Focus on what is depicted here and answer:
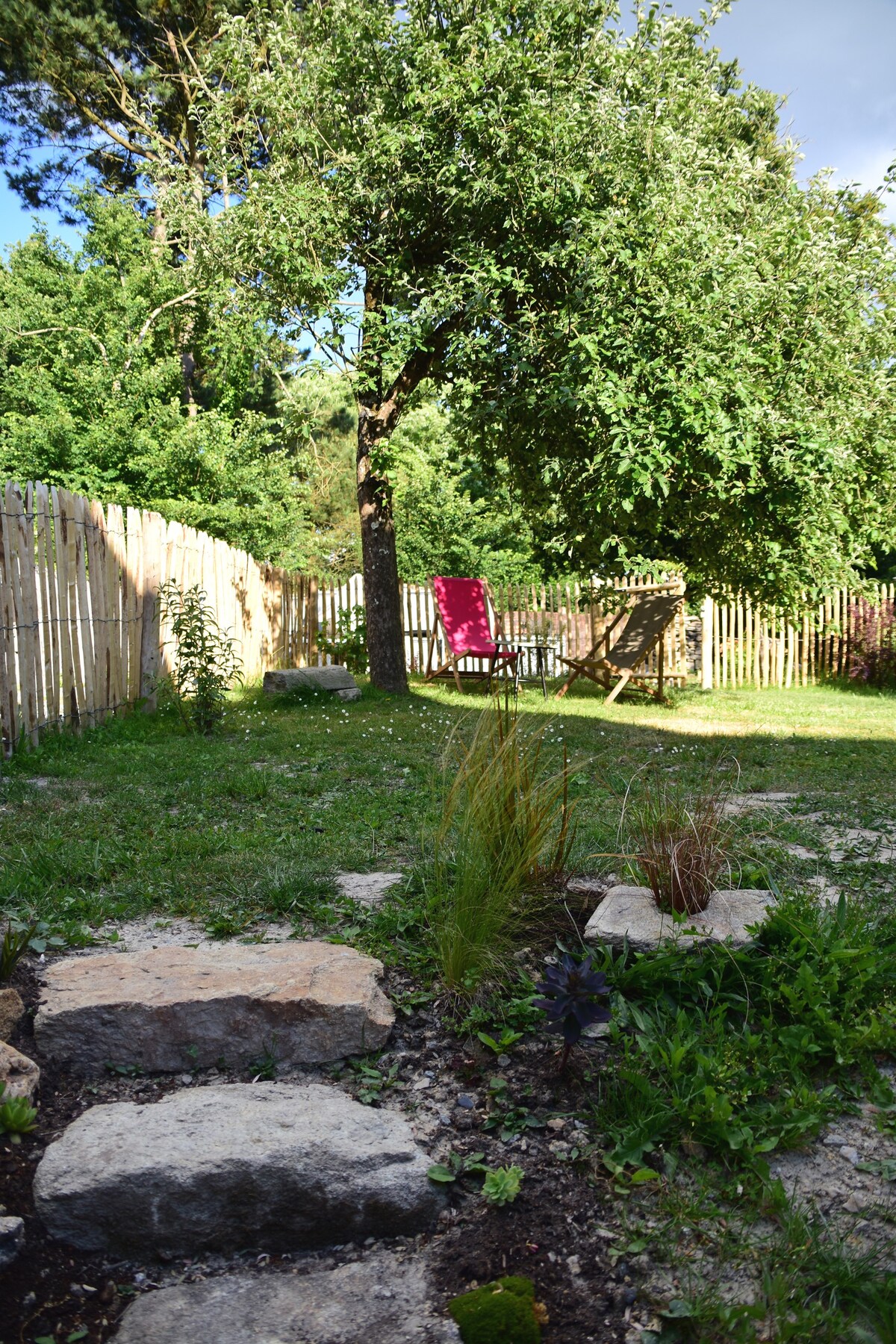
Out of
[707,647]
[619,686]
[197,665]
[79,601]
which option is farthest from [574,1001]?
[707,647]

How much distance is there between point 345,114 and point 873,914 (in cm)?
825

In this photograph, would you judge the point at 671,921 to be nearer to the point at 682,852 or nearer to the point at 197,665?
the point at 682,852

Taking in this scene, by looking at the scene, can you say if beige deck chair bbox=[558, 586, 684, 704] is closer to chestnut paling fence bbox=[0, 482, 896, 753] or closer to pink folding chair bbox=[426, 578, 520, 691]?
chestnut paling fence bbox=[0, 482, 896, 753]

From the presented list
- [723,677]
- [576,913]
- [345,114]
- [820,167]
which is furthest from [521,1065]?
[723,677]

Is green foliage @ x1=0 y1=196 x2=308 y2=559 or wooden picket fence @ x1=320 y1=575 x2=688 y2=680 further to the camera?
green foliage @ x1=0 y1=196 x2=308 y2=559

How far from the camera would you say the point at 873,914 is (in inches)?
111

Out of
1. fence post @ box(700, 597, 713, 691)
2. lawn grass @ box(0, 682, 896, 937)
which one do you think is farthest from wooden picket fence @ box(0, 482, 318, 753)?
fence post @ box(700, 597, 713, 691)

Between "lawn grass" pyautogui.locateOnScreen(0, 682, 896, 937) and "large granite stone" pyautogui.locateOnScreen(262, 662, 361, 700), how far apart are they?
2.23ft

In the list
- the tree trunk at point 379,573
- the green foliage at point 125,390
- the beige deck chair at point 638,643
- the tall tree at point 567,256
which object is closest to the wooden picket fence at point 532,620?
the beige deck chair at point 638,643

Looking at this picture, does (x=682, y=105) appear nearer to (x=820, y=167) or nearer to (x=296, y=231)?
(x=820, y=167)

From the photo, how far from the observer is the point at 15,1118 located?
195 cm

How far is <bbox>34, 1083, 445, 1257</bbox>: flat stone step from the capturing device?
1812 mm

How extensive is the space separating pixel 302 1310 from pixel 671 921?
4.63 feet

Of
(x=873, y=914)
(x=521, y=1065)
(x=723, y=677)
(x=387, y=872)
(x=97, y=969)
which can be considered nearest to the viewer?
(x=521, y=1065)
